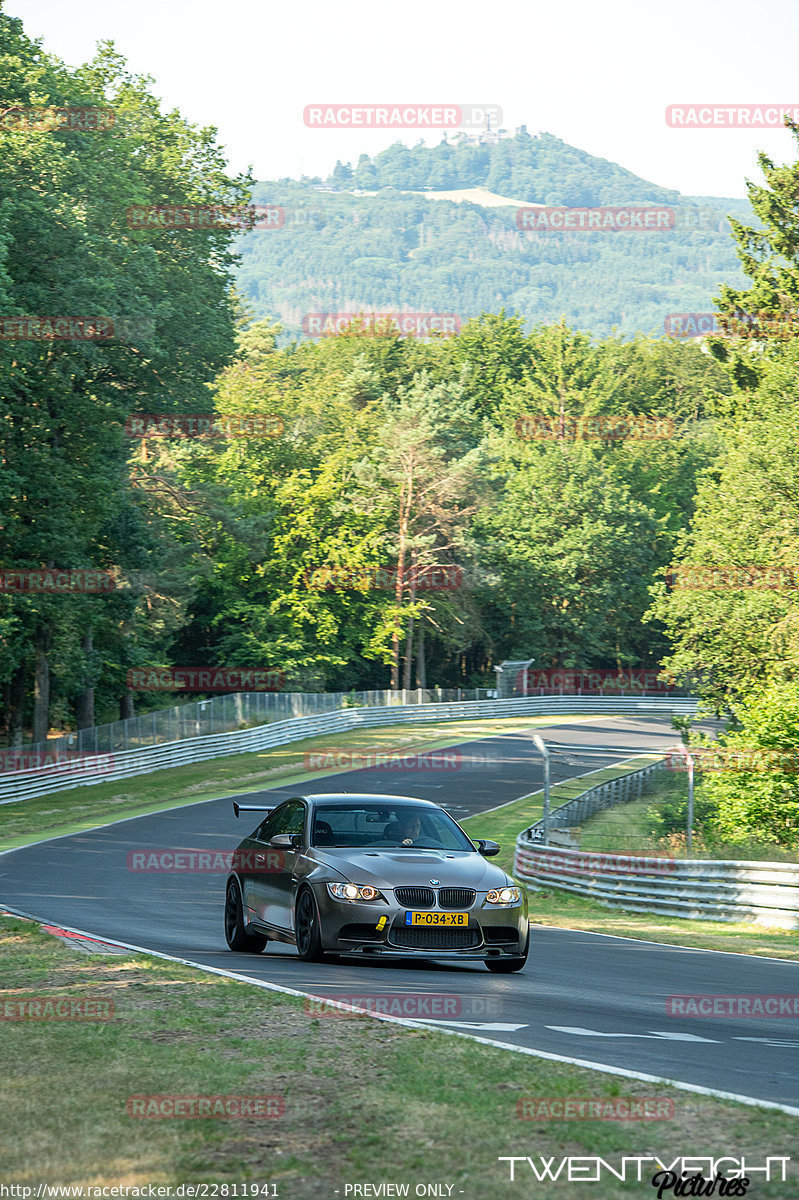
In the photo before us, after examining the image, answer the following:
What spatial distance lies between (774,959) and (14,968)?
315 inches

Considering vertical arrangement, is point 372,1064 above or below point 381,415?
below

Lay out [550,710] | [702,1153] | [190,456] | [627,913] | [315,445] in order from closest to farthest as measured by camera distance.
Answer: [702,1153]
[627,913]
[190,456]
[550,710]
[315,445]

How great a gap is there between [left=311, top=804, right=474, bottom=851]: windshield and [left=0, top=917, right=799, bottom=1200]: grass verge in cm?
340

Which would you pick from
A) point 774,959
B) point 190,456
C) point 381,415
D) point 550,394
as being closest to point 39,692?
point 190,456

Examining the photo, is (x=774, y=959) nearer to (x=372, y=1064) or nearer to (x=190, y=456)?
(x=372, y=1064)

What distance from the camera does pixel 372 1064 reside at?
7020 millimetres

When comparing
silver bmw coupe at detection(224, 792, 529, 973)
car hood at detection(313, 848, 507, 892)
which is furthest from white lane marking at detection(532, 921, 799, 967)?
car hood at detection(313, 848, 507, 892)

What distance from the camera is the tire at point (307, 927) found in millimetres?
11578

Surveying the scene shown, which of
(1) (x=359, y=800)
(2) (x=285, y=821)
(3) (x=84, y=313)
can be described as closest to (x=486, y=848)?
(1) (x=359, y=800)

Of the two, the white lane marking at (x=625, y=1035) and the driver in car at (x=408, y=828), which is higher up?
the driver in car at (x=408, y=828)

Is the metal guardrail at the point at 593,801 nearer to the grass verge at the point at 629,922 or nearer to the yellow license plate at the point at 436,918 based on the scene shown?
the grass verge at the point at 629,922

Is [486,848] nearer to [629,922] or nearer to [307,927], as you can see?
[307,927]

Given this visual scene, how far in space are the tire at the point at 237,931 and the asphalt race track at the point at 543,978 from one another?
0.19 metres


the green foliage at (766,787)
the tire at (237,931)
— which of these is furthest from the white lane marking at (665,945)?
the green foliage at (766,787)
